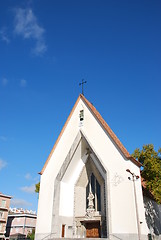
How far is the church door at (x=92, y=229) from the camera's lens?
653 inches

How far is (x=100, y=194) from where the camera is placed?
57.4 ft

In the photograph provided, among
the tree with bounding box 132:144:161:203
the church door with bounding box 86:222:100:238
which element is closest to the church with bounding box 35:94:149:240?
the church door with bounding box 86:222:100:238

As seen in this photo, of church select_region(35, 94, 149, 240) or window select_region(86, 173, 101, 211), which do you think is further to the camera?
window select_region(86, 173, 101, 211)

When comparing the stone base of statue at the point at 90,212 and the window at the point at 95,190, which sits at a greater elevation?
the window at the point at 95,190

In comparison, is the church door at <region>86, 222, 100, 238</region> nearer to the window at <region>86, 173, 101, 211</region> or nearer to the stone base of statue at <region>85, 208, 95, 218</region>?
the stone base of statue at <region>85, 208, 95, 218</region>

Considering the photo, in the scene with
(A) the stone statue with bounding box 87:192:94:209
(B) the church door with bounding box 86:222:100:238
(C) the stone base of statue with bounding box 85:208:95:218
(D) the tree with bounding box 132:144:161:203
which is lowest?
(B) the church door with bounding box 86:222:100:238

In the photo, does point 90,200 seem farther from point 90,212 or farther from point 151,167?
point 151,167

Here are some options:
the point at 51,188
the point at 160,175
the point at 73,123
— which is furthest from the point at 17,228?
the point at 160,175

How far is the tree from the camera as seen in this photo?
54.1 feet

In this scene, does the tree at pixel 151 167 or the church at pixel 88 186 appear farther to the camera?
the tree at pixel 151 167

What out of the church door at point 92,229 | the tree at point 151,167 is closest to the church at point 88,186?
the church door at point 92,229

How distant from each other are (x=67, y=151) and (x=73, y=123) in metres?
2.74

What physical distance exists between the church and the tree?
201 cm

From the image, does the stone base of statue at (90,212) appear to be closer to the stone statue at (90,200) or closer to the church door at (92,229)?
the stone statue at (90,200)
